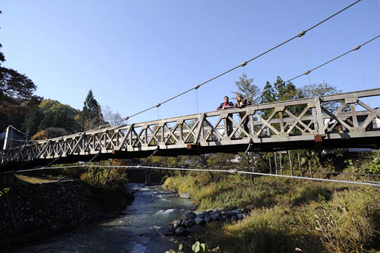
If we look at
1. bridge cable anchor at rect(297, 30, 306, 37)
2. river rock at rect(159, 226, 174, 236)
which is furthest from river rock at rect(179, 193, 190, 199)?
bridge cable anchor at rect(297, 30, 306, 37)

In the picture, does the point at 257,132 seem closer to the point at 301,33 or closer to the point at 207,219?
the point at 301,33

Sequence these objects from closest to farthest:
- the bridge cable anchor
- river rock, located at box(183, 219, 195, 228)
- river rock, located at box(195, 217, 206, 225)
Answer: the bridge cable anchor
river rock, located at box(183, 219, 195, 228)
river rock, located at box(195, 217, 206, 225)

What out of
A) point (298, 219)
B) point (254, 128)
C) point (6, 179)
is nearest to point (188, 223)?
point (298, 219)

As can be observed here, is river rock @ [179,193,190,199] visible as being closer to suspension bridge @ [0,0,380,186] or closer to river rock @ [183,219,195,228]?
river rock @ [183,219,195,228]

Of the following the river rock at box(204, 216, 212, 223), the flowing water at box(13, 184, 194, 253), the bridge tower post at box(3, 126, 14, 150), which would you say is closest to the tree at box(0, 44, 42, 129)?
the bridge tower post at box(3, 126, 14, 150)

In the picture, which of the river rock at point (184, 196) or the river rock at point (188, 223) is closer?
the river rock at point (188, 223)

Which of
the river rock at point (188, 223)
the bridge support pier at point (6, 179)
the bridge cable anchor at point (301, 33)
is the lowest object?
the river rock at point (188, 223)

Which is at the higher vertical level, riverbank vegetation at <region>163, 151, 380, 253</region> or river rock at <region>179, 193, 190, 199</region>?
riverbank vegetation at <region>163, 151, 380, 253</region>

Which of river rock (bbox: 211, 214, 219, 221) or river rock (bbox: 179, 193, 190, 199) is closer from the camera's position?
river rock (bbox: 211, 214, 219, 221)

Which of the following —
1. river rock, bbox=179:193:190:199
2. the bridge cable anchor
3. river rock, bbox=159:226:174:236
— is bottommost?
river rock, bbox=179:193:190:199

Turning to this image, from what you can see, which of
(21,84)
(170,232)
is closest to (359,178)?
(170,232)

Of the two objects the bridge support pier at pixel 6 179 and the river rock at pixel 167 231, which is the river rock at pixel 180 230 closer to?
the river rock at pixel 167 231

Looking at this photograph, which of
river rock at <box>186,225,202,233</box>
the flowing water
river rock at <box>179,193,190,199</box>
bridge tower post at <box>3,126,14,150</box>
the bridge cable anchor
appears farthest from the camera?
→ river rock at <box>179,193,190,199</box>

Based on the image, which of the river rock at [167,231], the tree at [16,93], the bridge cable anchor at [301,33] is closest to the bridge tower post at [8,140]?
the tree at [16,93]
